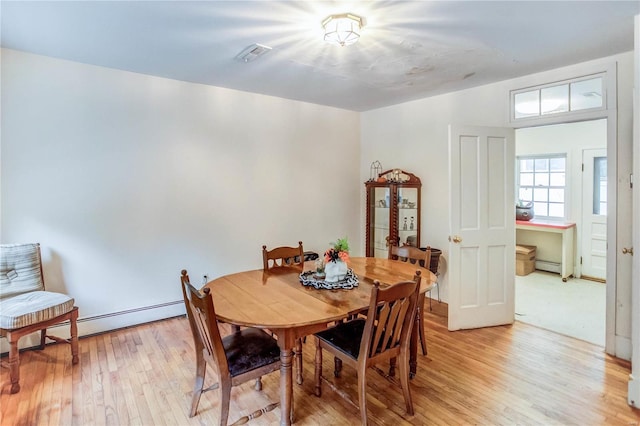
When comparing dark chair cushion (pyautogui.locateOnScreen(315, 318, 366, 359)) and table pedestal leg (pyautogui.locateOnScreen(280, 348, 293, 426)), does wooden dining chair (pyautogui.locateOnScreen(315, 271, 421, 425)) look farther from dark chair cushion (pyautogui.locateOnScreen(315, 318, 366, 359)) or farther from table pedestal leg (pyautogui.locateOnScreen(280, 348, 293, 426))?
table pedestal leg (pyautogui.locateOnScreen(280, 348, 293, 426))

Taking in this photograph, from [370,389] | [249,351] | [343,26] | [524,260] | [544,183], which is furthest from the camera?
[544,183]

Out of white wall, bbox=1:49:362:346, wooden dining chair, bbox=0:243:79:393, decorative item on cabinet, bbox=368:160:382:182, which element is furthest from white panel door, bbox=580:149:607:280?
wooden dining chair, bbox=0:243:79:393

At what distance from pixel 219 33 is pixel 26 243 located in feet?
7.96

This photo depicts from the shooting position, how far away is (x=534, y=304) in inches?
163

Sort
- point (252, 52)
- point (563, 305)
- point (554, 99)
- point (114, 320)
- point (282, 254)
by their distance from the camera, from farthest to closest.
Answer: point (563, 305) < point (114, 320) < point (554, 99) < point (282, 254) < point (252, 52)

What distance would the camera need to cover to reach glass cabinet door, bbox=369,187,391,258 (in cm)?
460

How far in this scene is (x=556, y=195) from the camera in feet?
18.1

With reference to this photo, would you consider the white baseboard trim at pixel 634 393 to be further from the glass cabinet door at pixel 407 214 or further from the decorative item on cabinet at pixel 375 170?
the decorative item on cabinet at pixel 375 170

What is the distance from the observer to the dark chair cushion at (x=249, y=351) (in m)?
1.93

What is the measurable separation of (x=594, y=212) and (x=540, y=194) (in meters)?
0.85

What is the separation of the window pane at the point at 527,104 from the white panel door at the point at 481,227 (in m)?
0.23

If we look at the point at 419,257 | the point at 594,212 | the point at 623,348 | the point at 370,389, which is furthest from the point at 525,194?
the point at 370,389

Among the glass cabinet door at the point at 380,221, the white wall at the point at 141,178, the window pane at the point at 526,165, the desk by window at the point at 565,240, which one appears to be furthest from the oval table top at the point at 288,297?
the window pane at the point at 526,165

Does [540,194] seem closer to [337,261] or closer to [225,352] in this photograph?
[337,261]
